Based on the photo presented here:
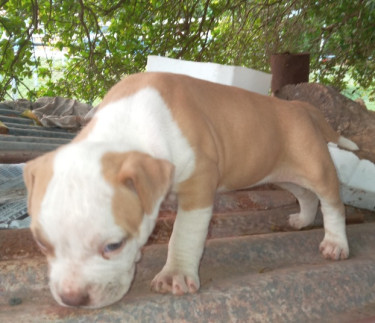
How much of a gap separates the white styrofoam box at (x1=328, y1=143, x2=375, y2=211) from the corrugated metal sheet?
2.31 meters

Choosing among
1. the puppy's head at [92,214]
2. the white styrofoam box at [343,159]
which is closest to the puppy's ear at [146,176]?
the puppy's head at [92,214]

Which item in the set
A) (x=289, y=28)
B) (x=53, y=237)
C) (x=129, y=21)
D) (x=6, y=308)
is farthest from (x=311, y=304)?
(x=129, y=21)

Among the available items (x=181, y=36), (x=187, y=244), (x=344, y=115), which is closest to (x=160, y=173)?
(x=187, y=244)

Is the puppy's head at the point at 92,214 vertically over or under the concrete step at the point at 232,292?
over

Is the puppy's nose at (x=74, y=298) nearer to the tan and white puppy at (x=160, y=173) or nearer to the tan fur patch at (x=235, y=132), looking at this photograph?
the tan and white puppy at (x=160, y=173)

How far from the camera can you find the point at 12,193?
10.1 feet

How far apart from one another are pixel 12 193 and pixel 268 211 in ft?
5.55

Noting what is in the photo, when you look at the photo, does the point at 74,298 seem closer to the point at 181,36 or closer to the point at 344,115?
the point at 344,115

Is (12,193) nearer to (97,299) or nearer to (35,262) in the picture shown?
(35,262)

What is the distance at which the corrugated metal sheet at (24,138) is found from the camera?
3.80m

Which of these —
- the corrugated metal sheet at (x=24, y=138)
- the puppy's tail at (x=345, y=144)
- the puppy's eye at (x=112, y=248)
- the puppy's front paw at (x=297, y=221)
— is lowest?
the puppy's front paw at (x=297, y=221)

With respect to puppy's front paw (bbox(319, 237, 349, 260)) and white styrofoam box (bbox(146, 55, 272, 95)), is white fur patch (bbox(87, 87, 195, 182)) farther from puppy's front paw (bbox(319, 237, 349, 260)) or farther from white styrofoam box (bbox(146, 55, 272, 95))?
white styrofoam box (bbox(146, 55, 272, 95))

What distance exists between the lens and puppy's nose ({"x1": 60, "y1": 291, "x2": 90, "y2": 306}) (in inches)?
69.0

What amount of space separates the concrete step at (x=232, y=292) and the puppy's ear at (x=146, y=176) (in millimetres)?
412
